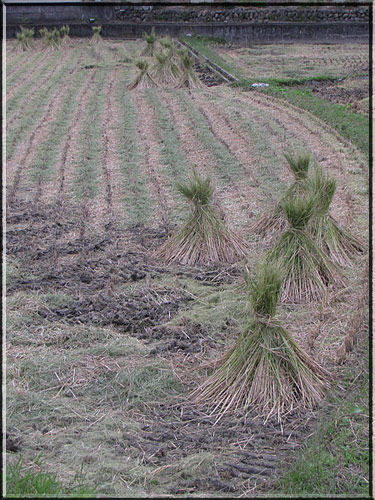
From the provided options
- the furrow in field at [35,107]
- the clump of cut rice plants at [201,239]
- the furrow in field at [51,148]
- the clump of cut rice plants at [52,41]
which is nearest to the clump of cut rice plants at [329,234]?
the clump of cut rice plants at [201,239]

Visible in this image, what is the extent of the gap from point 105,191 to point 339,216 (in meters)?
2.87

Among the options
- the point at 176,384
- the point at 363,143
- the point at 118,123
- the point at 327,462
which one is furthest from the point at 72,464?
the point at 118,123

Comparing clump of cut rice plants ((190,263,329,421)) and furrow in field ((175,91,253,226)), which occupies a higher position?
furrow in field ((175,91,253,226))

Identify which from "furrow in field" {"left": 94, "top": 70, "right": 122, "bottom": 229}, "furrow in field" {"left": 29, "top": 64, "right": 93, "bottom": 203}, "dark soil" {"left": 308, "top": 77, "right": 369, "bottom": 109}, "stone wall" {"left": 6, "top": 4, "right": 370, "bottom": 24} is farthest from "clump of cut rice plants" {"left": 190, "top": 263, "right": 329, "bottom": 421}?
"stone wall" {"left": 6, "top": 4, "right": 370, "bottom": 24}

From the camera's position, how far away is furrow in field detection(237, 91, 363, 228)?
7105 millimetres

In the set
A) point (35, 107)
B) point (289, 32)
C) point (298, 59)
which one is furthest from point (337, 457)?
point (289, 32)

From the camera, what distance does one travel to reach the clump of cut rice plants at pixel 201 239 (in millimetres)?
5531

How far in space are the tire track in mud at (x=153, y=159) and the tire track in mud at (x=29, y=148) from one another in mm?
1624

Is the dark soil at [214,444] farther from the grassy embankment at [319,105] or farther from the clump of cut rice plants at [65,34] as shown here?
the clump of cut rice plants at [65,34]

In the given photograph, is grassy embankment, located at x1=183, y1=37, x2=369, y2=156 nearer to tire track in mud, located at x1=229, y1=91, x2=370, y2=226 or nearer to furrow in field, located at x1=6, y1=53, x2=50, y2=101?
tire track in mud, located at x1=229, y1=91, x2=370, y2=226

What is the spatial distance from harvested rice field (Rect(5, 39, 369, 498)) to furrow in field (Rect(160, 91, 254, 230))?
35mm

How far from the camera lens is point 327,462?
2963mm

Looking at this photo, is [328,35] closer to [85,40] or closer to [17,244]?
[85,40]

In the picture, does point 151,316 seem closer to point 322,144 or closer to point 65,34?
point 322,144
